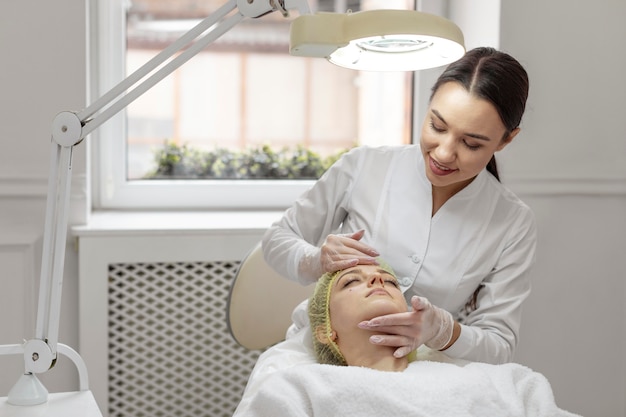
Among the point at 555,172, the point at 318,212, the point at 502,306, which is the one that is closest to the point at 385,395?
the point at 502,306

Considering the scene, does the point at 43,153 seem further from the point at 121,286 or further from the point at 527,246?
the point at 527,246

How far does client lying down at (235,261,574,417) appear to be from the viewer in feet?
4.24

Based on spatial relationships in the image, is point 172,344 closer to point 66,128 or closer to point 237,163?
point 237,163

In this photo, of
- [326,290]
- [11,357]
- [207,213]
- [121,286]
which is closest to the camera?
[326,290]

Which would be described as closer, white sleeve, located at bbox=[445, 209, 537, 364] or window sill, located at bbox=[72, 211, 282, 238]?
white sleeve, located at bbox=[445, 209, 537, 364]

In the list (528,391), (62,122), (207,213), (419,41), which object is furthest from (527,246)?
(207,213)

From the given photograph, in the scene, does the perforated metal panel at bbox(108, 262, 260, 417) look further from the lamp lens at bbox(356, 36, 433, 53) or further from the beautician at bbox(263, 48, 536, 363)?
the lamp lens at bbox(356, 36, 433, 53)

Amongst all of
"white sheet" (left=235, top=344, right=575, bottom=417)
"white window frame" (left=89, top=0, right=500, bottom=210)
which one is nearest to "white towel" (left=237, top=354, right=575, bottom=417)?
"white sheet" (left=235, top=344, right=575, bottom=417)

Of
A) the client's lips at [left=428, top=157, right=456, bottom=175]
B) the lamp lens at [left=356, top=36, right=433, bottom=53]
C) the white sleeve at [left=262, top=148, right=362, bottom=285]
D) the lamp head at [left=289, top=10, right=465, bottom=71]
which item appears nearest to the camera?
the lamp head at [left=289, top=10, right=465, bottom=71]

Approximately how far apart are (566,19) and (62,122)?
166cm

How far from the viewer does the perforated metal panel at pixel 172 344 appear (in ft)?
7.71

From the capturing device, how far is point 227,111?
2.68 meters

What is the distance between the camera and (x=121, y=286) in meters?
2.38

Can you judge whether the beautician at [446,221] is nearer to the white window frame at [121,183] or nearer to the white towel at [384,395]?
the white towel at [384,395]
